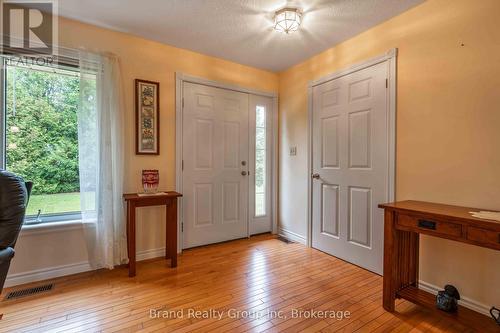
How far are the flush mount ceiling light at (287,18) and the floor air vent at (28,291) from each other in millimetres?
2970

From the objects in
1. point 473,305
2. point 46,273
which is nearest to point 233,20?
point 46,273

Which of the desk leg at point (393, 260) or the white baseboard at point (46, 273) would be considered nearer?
the desk leg at point (393, 260)

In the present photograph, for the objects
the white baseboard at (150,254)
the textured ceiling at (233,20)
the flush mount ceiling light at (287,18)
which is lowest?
the white baseboard at (150,254)

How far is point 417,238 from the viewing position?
1986 millimetres

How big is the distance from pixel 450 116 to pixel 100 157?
2.95 meters

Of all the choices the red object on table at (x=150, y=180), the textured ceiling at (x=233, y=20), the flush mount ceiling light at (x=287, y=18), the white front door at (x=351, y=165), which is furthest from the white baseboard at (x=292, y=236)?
the flush mount ceiling light at (x=287, y=18)

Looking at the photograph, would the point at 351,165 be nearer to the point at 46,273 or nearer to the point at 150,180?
the point at 150,180

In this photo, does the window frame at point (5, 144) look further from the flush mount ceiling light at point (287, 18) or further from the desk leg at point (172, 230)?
the flush mount ceiling light at point (287, 18)

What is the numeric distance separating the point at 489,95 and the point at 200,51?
2690 millimetres

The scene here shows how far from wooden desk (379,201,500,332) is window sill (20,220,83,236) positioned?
266cm

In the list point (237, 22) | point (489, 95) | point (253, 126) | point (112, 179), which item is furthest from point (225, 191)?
point (489, 95)

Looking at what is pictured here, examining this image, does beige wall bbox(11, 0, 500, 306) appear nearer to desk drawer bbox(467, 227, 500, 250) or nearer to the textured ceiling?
the textured ceiling

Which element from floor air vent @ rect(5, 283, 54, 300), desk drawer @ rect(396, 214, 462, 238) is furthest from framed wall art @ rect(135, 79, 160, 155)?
desk drawer @ rect(396, 214, 462, 238)

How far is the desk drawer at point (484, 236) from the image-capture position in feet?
4.31
